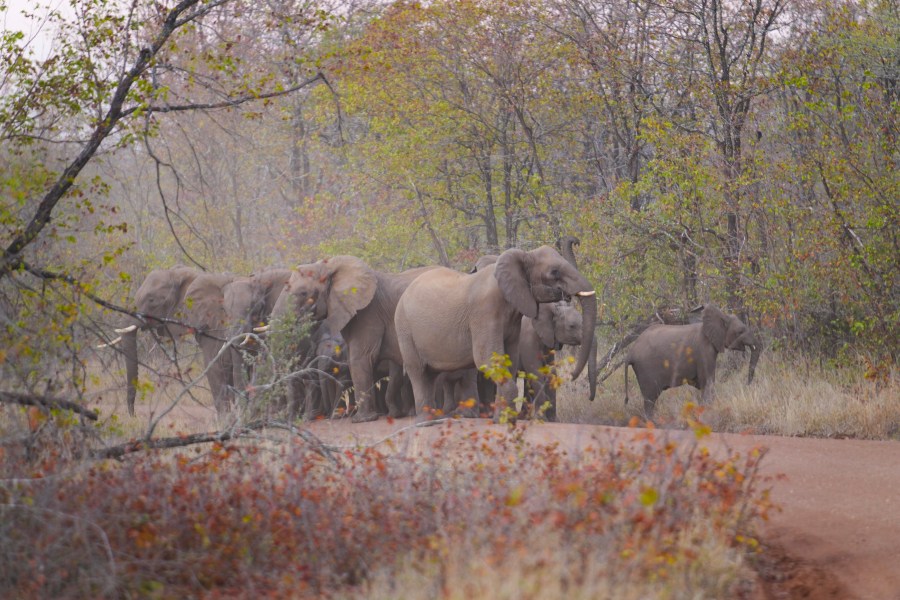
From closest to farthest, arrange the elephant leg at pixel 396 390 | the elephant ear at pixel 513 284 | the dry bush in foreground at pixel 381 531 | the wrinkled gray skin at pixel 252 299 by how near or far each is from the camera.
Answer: the dry bush in foreground at pixel 381 531, the elephant ear at pixel 513 284, the elephant leg at pixel 396 390, the wrinkled gray skin at pixel 252 299

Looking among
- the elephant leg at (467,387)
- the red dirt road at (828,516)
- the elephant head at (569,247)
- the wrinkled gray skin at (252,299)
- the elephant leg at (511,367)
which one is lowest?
the red dirt road at (828,516)

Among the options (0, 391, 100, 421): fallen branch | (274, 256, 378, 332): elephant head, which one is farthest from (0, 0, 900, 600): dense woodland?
(274, 256, 378, 332): elephant head

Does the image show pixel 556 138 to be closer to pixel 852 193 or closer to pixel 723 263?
pixel 723 263

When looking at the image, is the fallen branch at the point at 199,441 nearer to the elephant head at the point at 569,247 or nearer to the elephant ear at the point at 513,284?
the elephant ear at the point at 513,284

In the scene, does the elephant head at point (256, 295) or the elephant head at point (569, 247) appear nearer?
the elephant head at point (569, 247)

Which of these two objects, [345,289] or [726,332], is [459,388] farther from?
[726,332]

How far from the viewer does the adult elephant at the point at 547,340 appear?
15.0 meters

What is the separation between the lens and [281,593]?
6.64 meters

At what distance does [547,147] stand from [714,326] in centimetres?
830

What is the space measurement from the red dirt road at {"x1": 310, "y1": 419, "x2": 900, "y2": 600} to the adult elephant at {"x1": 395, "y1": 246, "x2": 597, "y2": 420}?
70.2 inches

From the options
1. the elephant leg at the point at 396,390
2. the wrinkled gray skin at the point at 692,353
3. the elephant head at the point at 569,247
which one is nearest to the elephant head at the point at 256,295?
the elephant leg at the point at 396,390

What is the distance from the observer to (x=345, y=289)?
16.4 meters

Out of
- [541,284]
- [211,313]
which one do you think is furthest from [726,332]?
[211,313]

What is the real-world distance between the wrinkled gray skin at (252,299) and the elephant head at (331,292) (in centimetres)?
76
